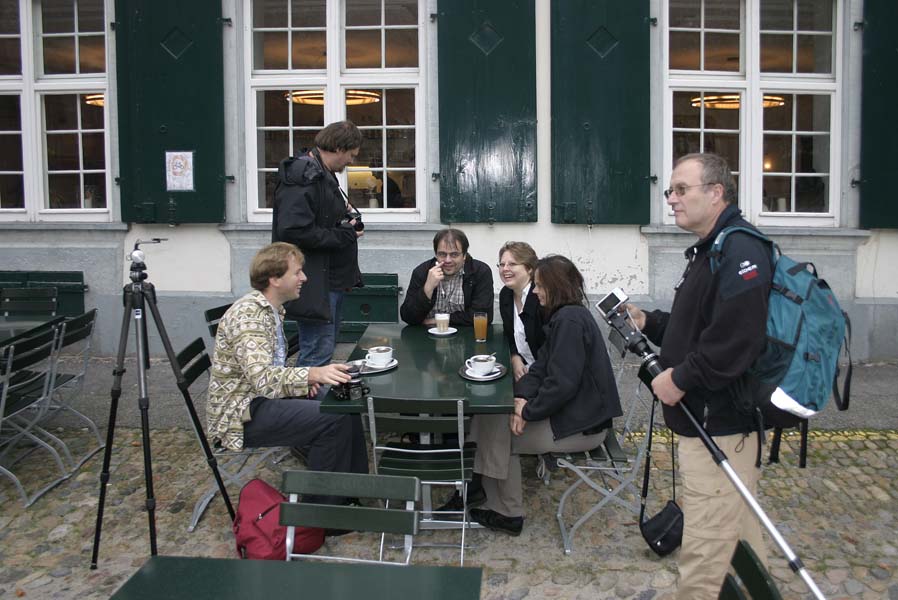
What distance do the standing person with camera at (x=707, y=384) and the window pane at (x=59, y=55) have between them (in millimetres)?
6316

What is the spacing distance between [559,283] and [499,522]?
1.14m

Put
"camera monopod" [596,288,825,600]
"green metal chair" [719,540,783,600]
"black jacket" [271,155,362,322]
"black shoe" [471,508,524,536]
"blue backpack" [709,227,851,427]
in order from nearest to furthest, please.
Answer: "green metal chair" [719,540,783,600], "camera monopod" [596,288,825,600], "blue backpack" [709,227,851,427], "black shoe" [471,508,524,536], "black jacket" [271,155,362,322]

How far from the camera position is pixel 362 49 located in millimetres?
6914

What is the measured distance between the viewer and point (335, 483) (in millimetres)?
2426

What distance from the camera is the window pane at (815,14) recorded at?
6.85m

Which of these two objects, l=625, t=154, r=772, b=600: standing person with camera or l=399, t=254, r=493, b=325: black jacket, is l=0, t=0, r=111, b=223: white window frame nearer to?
l=399, t=254, r=493, b=325: black jacket

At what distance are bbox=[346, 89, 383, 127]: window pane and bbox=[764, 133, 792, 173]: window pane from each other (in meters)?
3.40

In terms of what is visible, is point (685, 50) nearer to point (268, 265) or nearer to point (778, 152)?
point (778, 152)


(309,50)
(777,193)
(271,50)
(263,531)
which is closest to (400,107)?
(309,50)

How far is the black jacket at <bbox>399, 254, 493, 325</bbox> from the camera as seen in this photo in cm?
476

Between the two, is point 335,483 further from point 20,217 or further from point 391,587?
point 20,217

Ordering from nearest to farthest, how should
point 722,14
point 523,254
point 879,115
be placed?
point 523,254, point 879,115, point 722,14

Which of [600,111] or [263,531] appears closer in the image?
[263,531]

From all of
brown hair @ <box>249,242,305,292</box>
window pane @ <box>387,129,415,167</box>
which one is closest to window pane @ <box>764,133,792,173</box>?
window pane @ <box>387,129,415,167</box>
